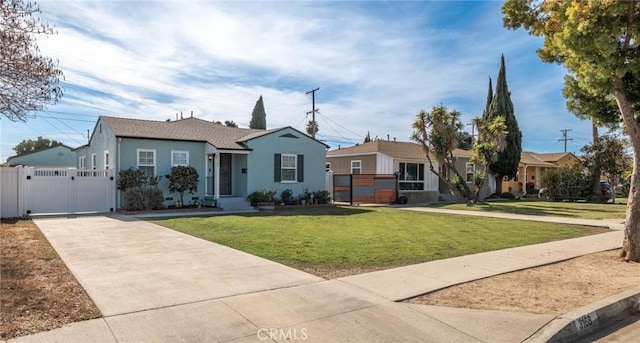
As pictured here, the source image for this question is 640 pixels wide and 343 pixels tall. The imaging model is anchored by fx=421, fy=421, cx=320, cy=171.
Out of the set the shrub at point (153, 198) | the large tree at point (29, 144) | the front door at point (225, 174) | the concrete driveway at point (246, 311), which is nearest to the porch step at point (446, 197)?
the front door at point (225, 174)

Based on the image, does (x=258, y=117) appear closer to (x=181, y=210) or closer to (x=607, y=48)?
(x=181, y=210)

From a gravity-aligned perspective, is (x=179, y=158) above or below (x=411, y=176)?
above

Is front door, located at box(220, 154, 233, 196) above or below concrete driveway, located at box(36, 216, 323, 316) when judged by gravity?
above

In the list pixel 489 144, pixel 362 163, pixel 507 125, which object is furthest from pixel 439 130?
pixel 507 125

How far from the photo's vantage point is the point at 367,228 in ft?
Result: 41.7

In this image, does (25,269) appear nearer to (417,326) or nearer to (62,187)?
(417,326)

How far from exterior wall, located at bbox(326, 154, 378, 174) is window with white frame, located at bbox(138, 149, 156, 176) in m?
14.7

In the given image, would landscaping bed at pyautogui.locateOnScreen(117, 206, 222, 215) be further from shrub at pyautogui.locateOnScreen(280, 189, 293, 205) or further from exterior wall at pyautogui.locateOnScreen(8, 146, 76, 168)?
exterior wall at pyautogui.locateOnScreen(8, 146, 76, 168)

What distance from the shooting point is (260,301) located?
527 cm

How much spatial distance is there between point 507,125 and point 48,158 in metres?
42.4

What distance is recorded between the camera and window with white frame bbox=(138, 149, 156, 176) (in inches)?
744

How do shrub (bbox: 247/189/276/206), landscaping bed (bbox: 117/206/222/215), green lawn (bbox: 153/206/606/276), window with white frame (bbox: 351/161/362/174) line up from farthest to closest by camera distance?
window with white frame (bbox: 351/161/362/174), shrub (bbox: 247/189/276/206), landscaping bed (bbox: 117/206/222/215), green lawn (bbox: 153/206/606/276)

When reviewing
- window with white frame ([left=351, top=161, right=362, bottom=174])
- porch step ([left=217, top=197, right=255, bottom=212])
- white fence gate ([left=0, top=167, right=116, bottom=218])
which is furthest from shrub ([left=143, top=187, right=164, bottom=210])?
window with white frame ([left=351, top=161, right=362, bottom=174])

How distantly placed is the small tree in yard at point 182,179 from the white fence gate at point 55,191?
2394mm
